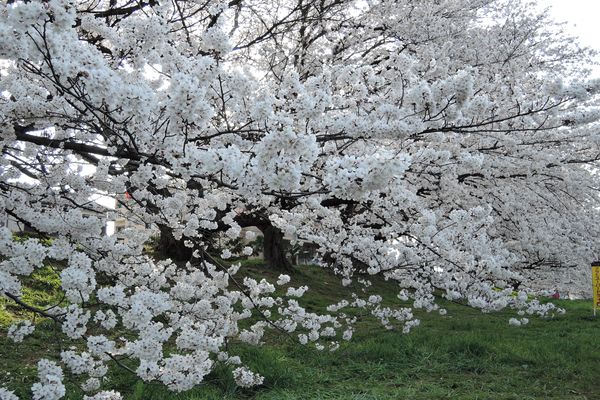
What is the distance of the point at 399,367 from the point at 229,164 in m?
4.54

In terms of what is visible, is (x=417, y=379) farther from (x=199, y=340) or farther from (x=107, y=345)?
(x=107, y=345)

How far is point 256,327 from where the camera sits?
541cm

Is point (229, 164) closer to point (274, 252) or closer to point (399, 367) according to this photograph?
point (399, 367)

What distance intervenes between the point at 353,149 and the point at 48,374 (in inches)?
216

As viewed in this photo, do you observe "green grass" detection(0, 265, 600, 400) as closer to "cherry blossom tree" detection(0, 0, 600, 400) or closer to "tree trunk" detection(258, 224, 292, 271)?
"cherry blossom tree" detection(0, 0, 600, 400)

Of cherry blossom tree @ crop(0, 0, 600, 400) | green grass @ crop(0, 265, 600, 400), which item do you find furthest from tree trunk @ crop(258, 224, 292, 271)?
green grass @ crop(0, 265, 600, 400)

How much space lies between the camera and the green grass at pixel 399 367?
5.07 m

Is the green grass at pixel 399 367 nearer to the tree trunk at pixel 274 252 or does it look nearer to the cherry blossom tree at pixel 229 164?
the cherry blossom tree at pixel 229 164

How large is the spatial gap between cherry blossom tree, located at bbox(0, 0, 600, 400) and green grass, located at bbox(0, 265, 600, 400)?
1.47ft

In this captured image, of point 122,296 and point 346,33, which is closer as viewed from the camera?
point 122,296

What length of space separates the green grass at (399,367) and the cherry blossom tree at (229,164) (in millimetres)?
449

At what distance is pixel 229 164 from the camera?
8.32 ft

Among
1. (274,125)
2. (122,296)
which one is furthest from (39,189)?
(274,125)

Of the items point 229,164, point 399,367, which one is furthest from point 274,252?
point 229,164
